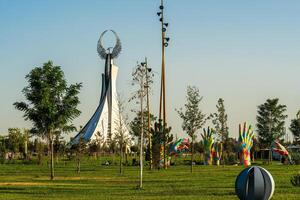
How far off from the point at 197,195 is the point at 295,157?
5385 cm

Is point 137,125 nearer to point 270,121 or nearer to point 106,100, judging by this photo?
point 270,121

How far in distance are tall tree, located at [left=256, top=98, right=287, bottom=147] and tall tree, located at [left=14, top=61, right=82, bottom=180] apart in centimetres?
5655

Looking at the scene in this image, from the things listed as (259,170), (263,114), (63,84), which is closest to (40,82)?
(63,84)

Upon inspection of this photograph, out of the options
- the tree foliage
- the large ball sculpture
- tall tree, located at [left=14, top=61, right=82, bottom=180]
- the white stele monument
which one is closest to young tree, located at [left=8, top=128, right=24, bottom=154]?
the tree foliage

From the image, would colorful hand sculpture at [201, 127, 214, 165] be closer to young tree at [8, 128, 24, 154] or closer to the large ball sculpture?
young tree at [8, 128, 24, 154]

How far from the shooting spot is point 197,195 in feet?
86.5

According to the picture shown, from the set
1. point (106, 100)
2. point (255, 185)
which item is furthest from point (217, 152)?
point (106, 100)

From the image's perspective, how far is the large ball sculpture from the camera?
17.0m

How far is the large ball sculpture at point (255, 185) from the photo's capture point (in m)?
17.0

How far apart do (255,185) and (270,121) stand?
80.0 meters

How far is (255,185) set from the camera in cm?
1700

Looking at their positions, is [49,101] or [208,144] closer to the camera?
[49,101]

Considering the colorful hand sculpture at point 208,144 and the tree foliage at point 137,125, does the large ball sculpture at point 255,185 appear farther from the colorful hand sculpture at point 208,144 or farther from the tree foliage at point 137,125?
the colorful hand sculpture at point 208,144

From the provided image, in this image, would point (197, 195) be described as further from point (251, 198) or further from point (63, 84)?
point (63, 84)
